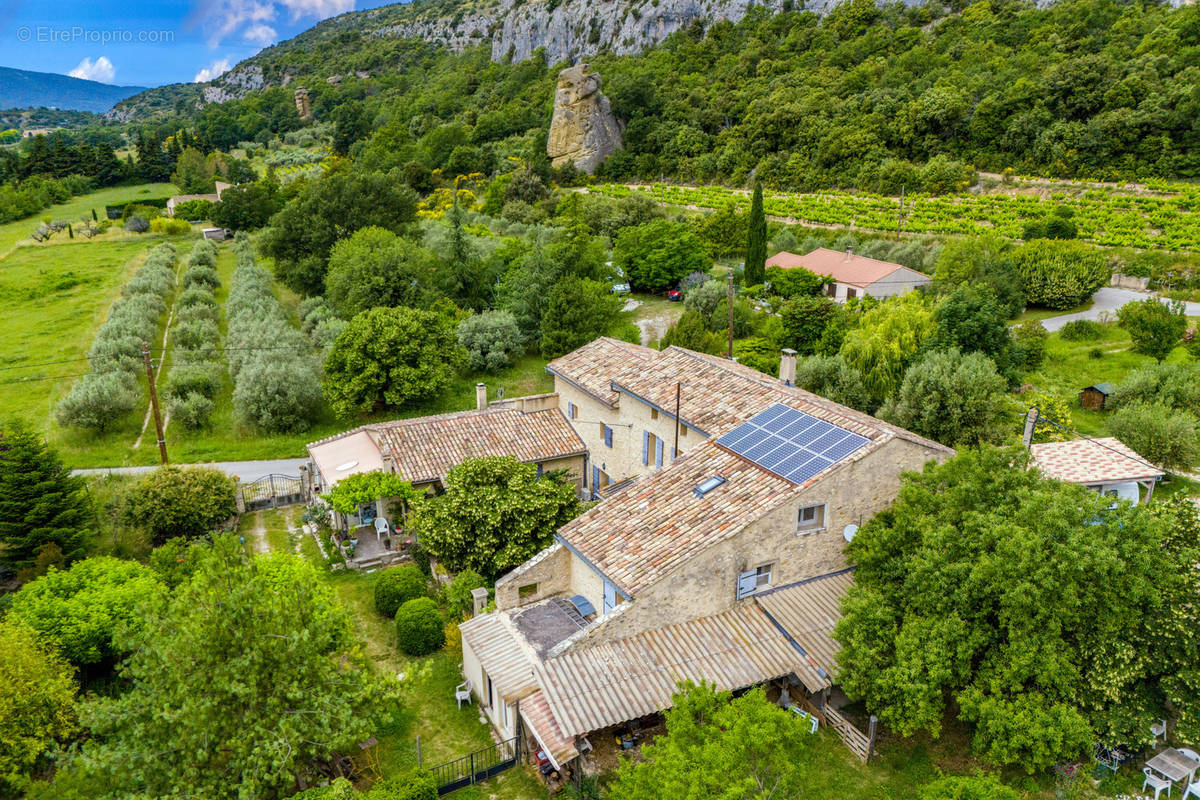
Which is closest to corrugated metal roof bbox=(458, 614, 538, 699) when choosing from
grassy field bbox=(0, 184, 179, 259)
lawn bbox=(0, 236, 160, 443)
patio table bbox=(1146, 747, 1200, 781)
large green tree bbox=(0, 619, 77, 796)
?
large green tree bbox=(0, 619, 77, 796)

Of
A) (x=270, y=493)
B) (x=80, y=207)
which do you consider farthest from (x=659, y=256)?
(x=80, y=207)

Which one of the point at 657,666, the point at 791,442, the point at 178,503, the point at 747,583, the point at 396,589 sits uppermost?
the point at 791,442

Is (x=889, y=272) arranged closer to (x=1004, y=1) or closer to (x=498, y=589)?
(x=498, y=589)

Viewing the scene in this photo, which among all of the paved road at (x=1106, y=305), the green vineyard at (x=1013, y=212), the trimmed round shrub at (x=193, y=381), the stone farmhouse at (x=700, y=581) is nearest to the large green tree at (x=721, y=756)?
the stone farmhouse at (x=700, y=581)

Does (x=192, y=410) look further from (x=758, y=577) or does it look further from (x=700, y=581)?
(x=758, y=577)

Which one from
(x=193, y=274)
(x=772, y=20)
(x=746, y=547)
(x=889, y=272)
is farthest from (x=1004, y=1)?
(x=746, y=547)

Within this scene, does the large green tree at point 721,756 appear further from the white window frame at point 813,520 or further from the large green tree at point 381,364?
the large green tree at point 381,364
